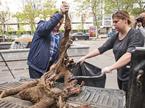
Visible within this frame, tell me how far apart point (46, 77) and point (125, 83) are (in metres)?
1.31

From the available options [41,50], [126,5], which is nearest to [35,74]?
[41,50]

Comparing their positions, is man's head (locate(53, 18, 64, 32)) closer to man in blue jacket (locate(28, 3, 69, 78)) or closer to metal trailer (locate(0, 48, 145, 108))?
man in blue jacket (locate(28, 3, 69, 78))

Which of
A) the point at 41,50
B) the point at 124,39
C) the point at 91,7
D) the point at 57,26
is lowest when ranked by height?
the point at 91,7

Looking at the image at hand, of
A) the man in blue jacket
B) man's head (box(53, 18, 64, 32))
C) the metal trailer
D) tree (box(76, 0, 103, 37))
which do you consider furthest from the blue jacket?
tree (box(76, 0, 103, 37))

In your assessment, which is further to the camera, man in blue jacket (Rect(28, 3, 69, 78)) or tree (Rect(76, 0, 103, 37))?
tree (Rect(76, 0, 103, 37))

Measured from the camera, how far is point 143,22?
575 cm

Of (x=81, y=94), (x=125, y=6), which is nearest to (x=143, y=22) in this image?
(x=81, y=94)

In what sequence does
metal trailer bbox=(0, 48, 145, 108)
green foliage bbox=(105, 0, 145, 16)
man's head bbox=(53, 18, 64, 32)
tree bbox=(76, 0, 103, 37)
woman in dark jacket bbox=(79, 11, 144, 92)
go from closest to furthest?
metal trailer bbox=(0, 48, 145, 108), woman in dark jacket bbox=(79, 11, 144, 92), man's head bbox=(53, 18, 64, 32), green foliage bbox=(105, 0, 145, 16), tree bbox=(76, 0, 103, 37)

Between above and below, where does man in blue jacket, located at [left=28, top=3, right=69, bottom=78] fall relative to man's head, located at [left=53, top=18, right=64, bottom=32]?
below

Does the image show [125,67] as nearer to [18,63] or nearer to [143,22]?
[143,22]

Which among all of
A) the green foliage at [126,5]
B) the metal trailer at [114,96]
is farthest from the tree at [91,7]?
the metal trailer at [114,96]

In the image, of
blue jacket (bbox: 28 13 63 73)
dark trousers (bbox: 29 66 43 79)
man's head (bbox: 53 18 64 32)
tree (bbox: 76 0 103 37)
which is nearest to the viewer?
man's head (bbox: 53 18 64 32)

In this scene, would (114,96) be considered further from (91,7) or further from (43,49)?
(91,7)

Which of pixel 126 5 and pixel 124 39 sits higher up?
pixel 124 39
